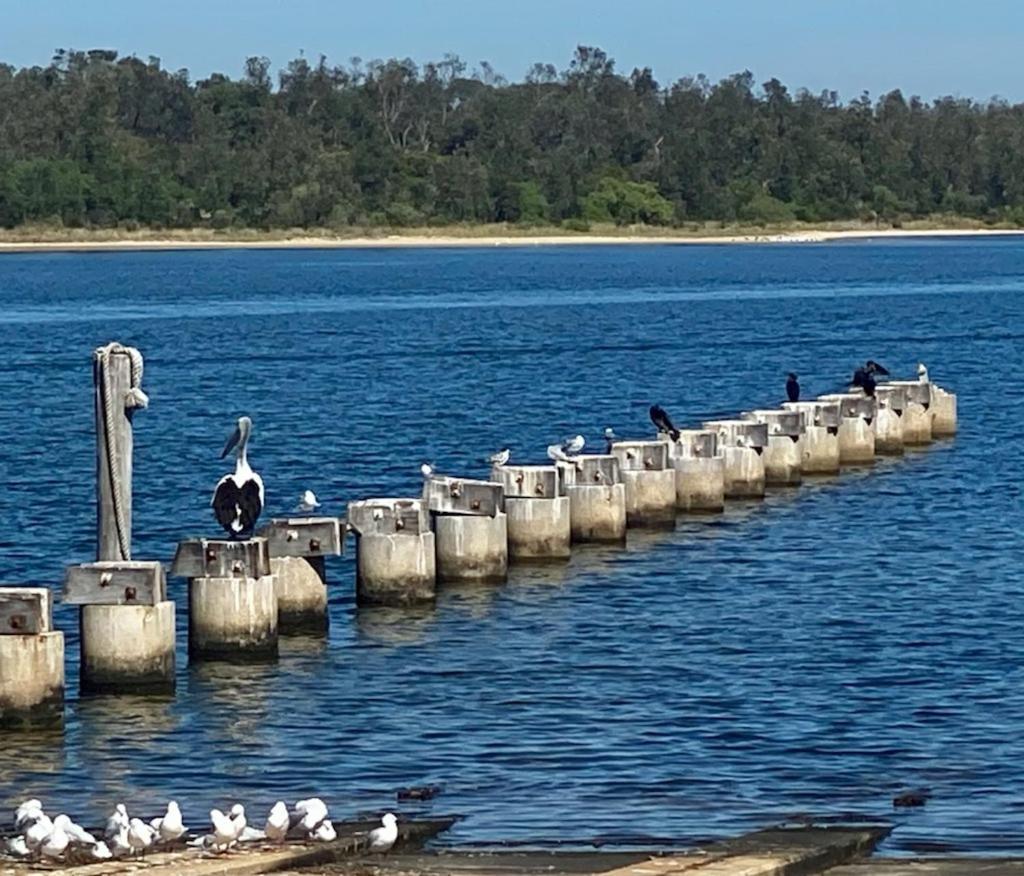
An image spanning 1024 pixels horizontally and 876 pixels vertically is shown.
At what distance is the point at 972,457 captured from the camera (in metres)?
48.9

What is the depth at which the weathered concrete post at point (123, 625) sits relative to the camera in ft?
76.1

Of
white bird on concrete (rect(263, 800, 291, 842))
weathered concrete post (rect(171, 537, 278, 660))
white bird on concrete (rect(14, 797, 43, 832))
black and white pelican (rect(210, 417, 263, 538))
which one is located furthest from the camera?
black and white pelican (rect(210, 417, 263, 538))

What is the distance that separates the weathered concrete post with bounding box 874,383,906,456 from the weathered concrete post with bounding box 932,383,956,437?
9.68ft

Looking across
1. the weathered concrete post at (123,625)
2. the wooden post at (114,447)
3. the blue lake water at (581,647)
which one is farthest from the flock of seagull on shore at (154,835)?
the wooden post at (114,447)

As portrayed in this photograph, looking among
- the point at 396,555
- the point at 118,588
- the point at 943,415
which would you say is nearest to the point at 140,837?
the point at 118,588

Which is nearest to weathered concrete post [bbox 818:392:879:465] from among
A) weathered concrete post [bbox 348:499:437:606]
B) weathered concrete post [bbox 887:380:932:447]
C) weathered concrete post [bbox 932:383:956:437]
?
weathered concrete post [bbox 887:380:932:447]

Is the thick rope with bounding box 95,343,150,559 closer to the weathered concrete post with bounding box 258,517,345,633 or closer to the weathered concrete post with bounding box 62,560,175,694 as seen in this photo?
the weathered concrete post with bounding box 62,560,175,694

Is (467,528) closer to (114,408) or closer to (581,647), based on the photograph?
(581,647)

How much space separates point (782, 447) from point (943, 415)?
10.7 metres

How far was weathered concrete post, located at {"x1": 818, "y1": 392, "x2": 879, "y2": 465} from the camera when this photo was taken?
44438 millimetres

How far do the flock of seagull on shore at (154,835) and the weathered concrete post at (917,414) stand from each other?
1231 inches

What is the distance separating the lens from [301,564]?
89.8 feet

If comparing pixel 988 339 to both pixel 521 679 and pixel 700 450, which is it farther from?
pixel 521 679

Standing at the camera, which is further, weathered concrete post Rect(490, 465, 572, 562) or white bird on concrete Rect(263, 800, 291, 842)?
weathered concrete post Rect(490, 465, 572, 562)
